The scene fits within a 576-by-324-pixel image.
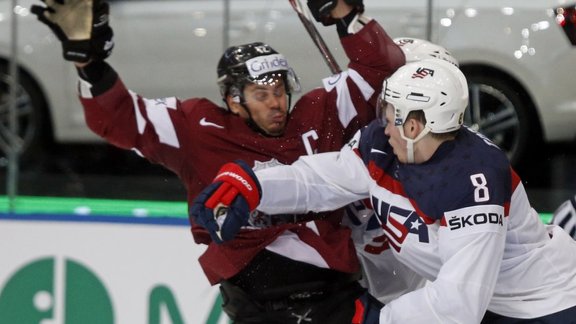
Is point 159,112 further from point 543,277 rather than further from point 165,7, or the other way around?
point 165,7

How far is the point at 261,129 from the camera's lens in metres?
2.66

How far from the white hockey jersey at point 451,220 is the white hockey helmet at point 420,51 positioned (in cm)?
29

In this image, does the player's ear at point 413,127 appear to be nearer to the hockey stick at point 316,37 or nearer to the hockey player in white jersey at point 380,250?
the hockey player in white jersey at point 380,250

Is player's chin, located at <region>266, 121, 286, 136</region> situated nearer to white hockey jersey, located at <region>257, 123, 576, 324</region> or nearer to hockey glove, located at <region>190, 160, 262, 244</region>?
white hockey jersey, located at <region>257, 123, 576, 324</region>

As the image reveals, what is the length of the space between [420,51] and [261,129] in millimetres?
415

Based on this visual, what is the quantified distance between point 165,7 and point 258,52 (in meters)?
1.20

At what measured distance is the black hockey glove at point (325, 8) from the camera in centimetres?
255

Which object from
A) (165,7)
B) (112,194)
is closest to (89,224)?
(112,194)

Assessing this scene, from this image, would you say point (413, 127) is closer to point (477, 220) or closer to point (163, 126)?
point (477, 220)

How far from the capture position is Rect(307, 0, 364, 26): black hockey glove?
8.38 feet

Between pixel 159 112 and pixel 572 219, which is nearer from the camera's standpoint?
pixel 159 112

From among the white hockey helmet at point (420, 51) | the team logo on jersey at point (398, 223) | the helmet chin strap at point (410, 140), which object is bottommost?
the team logo on jersey at point (398, 223)

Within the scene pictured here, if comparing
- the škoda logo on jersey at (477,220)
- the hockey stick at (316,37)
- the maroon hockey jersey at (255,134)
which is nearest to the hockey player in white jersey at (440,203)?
the škoda logo on jersey at (477,220)

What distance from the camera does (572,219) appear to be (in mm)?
2857
